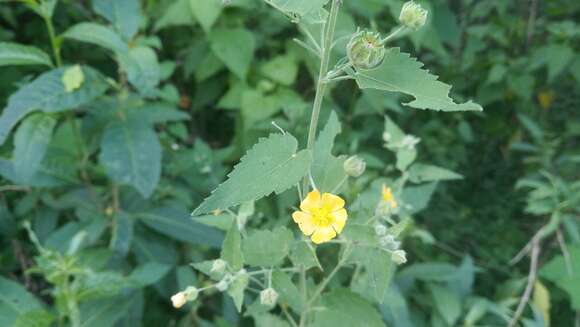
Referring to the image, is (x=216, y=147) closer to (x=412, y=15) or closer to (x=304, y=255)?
(x=304, y=255)

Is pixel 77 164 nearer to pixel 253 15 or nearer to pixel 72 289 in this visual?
pixel 72 289

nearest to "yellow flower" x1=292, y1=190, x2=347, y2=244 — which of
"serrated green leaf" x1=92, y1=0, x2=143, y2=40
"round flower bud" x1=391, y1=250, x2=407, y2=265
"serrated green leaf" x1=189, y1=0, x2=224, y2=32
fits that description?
"round flower bud" x1=391, y1=250, x2=407, y2=265

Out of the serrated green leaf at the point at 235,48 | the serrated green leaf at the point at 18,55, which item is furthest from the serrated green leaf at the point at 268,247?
the serrated green leaf at the point at 235,48

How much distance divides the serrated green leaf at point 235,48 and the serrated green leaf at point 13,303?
2.72 feet

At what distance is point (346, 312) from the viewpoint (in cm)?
104

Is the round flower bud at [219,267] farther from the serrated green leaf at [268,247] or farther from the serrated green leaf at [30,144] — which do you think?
the serrated green leaf at [30,144]

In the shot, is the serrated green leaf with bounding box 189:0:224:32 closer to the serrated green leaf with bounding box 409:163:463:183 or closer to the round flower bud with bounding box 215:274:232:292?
the serrated green leaf with bounding box 409:163:463:183

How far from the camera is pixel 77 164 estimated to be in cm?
156

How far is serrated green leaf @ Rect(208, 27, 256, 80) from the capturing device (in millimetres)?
1828

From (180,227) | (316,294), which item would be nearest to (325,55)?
(316,294)

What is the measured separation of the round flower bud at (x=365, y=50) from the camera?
0.80 meters

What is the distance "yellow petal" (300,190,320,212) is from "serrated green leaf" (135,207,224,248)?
24.7 inches

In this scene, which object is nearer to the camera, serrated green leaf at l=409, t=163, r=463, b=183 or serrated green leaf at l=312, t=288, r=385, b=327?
serrated green leaf at l=312, t=288, r=385, b=327

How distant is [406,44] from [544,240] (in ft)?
2.80
